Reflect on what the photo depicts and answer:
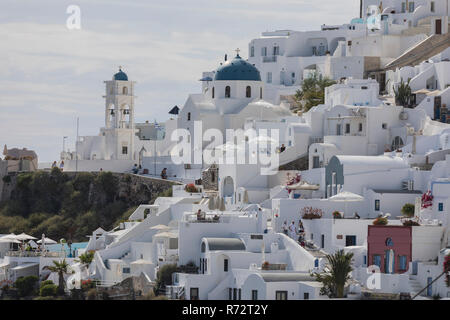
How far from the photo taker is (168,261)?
187 feet

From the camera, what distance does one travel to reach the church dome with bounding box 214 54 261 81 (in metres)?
82.2

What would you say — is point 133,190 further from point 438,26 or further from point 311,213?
point 311,213

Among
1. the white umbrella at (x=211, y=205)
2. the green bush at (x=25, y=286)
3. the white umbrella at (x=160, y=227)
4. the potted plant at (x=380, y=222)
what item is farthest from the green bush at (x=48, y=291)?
the potted plant at (x=380, y=222)

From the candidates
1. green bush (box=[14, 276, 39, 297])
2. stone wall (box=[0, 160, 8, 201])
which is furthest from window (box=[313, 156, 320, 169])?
stone wall (box=[0, 160, 8, 201])

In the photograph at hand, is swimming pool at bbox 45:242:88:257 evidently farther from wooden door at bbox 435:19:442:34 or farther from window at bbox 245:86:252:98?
wooden door at bbox 435:19:442:34

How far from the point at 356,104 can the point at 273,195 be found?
1016 cm

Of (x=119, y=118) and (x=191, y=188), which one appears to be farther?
(x=119, y=118)

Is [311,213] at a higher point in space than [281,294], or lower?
higher

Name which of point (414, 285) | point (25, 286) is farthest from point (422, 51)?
point (414, 285)

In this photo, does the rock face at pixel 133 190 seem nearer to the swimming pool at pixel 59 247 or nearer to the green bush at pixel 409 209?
the swimming pool at pixel 59 247

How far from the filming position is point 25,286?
6194 centimetres

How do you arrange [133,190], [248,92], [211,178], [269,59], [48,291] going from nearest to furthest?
[48,291] → [211,178] → [248,92] → [133,190] → [269,59]

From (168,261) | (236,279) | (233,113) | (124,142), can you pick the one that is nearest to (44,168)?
(124,142)

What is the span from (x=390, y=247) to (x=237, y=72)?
32418mm
